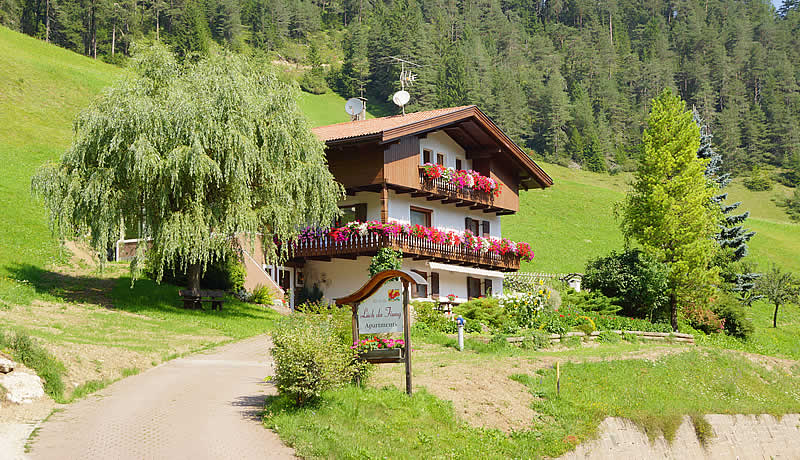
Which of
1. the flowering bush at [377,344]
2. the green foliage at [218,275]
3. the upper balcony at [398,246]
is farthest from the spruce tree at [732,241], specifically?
the flowering bush at [377,344]

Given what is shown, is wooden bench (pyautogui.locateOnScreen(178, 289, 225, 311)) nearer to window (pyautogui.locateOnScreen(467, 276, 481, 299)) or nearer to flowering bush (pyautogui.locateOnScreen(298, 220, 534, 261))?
flowering bush (pyautogui.locateOnScreen(298, 220, 534, 261))

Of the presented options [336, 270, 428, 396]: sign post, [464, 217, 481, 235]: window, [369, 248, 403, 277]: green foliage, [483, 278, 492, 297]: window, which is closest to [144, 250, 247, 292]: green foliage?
[369, 248, 403, 277]: green foliage

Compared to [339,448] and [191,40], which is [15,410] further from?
[191,40]

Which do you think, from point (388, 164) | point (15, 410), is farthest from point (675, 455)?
point (388, 164)

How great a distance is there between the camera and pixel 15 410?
44.9ft

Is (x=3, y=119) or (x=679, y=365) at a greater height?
(x=3, y=119)

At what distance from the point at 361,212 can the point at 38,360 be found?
20.3 meters

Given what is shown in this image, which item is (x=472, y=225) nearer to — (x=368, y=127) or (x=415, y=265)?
(x=415, y=265)

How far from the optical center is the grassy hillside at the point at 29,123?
107 feet

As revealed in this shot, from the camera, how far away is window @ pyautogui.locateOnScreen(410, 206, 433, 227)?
36188 millimetres

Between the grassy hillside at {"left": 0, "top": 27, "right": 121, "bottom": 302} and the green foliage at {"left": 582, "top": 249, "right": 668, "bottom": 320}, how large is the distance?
77.1 ft

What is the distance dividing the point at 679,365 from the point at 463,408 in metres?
9.93

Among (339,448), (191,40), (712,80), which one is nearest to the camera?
(339,448)

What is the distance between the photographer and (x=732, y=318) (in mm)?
36344
